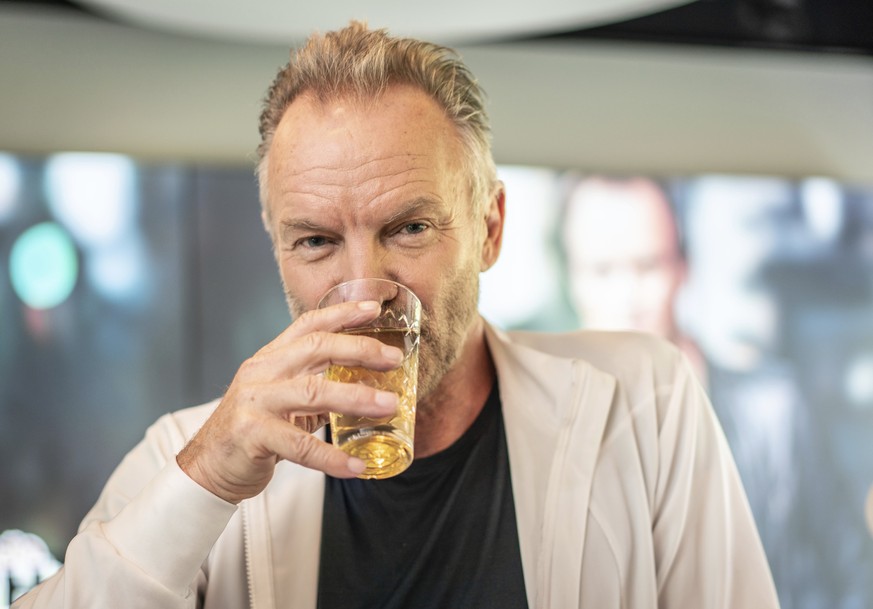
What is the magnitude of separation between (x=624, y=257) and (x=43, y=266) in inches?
79.4

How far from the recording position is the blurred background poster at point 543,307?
10.8 ft

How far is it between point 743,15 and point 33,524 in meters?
3.26

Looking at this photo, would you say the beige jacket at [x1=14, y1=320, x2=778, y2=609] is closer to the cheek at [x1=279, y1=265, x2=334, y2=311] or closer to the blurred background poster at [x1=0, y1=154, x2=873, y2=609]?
the cheek at [x1=279, y1=265, x2=334, y2=311]

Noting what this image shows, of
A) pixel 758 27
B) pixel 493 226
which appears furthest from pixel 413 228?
pixel 758 27

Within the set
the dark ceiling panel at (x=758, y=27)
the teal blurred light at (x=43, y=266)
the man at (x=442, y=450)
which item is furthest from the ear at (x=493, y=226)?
the dark ceiling panel at (x=758, y=27)

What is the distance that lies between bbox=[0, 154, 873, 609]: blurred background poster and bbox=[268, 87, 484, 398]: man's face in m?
1.86

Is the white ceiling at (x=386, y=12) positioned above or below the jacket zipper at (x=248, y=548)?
above

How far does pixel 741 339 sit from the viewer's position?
12.5 ft

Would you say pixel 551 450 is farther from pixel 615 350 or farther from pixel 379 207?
pixel 379 207

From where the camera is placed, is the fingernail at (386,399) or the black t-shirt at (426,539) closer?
the fingernail at (386,399)

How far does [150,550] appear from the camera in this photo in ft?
4.29

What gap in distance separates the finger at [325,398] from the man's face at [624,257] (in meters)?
2.52

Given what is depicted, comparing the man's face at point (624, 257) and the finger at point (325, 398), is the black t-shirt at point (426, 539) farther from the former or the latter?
the man's face at point (624, 257)

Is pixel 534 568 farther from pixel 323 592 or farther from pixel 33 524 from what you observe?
pixel 33 524
